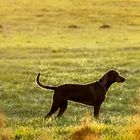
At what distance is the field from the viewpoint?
11.4 metres

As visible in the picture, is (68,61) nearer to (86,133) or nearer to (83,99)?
(83,99)

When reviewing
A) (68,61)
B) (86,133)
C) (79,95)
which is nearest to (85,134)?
(86,133)

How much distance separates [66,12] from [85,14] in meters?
2.47

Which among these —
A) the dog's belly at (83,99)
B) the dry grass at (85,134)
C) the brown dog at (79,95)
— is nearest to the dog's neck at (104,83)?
the brown dog at (79,95)

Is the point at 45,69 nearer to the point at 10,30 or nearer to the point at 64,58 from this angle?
the point at 64,58

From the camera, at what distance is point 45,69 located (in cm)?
2834

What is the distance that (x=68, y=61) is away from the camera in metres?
32.1

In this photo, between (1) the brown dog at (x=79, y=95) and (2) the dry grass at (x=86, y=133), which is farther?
(1) the brown dog at (x=79, y=95)

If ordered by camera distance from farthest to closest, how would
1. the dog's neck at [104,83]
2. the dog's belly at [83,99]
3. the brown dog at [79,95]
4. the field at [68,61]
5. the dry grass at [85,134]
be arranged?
the dog's neck at [104,83]
the dog's belly at [83,99]
the brown dog at [79,95]
the field at [68,61]
the dry grass at [85,134]

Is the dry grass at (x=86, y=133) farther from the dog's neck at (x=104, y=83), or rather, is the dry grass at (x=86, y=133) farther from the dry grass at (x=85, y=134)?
the dog's neck at (x=104, y=83)

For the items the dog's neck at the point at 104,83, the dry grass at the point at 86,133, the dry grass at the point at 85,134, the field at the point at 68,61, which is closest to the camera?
the dry grass at the point at 85,134

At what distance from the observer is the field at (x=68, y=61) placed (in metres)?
11.4

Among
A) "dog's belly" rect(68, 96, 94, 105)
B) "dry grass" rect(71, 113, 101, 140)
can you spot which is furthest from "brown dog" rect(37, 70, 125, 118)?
"dry grass" rect(71, 113, 101, 140)

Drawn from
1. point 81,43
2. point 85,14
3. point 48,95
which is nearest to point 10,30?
point 81,43
